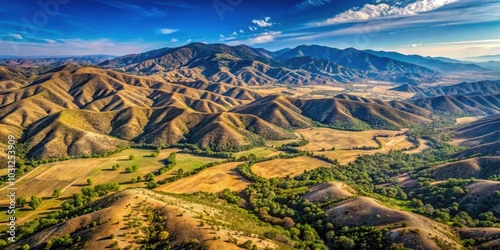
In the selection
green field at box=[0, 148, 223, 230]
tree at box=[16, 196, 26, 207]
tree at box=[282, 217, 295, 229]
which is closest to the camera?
tree at box=[282, 217, 295, 229]

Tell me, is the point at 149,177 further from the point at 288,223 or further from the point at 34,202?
the point at 288,223

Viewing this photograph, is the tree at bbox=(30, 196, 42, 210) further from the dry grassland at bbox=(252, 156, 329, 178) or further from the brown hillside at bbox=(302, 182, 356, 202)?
the brown hillside at bbox=(302, 182, 356, 202)

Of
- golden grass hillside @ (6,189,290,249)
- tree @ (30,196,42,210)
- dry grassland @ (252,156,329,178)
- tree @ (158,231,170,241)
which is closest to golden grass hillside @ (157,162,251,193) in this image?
dry grassland @ (252,156,329,178)

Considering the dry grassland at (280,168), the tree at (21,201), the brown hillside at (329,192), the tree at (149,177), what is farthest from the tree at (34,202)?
the brown hillside at (329,192)

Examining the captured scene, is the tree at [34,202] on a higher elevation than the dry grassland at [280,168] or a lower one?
higher

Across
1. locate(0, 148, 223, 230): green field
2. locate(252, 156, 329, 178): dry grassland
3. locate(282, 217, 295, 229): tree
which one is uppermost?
locate(0, 148, 223, 230): green field

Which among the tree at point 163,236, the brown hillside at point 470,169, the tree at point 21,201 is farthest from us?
the brown hillside at point 470,169

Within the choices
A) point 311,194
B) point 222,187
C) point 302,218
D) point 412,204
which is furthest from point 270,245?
point 412,204

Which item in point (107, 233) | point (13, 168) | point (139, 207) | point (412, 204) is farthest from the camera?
point (13, 168)

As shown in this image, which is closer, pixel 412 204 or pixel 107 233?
pixel 107 233

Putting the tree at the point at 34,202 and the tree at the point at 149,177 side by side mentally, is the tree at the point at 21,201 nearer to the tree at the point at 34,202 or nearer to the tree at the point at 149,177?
the tree at the point at 34,202

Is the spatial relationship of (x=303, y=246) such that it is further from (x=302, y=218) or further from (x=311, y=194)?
→ (x=311, y=194)
